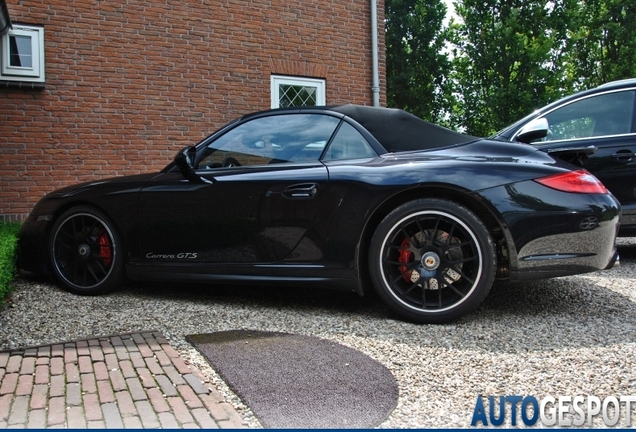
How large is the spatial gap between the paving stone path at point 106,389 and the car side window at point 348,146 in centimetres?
157

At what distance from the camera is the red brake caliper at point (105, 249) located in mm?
4250

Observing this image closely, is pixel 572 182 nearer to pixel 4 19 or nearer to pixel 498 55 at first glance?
pixel 4 19

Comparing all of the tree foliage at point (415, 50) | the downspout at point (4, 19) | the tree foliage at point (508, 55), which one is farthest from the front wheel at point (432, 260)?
the tree foliage at point (415, 50)

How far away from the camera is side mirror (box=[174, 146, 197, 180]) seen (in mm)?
3936

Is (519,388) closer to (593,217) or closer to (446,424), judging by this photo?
(446,424)

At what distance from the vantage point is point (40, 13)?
7.52m

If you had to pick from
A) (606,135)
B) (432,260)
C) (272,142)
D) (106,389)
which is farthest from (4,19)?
(606,135)

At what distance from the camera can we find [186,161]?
3961 mm

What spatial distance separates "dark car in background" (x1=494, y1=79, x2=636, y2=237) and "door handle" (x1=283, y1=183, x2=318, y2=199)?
7.13 ft

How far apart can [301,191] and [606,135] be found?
3196mm

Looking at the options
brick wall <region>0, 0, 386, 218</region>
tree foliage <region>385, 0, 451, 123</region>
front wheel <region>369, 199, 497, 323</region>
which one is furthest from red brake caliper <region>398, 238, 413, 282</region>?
tree foliage <region>385, 0, 451, 123</region>

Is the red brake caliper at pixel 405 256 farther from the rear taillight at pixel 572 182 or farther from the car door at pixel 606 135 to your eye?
the car door at pixel 606 135

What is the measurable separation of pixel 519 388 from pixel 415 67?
61.6 feet

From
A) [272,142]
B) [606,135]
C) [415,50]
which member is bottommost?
[272,142]
